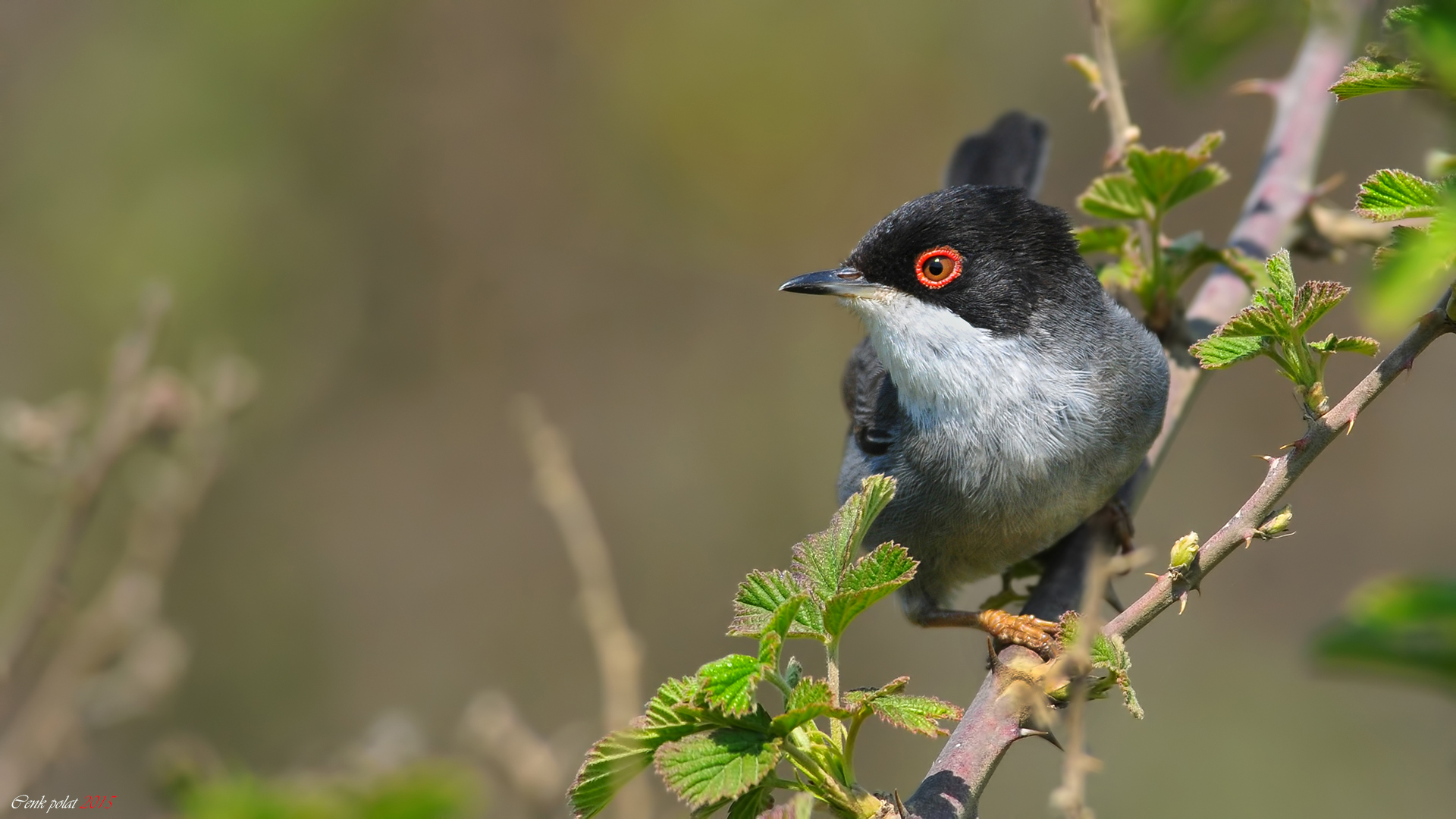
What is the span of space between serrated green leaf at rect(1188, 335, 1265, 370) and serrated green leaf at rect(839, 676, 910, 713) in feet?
2.67

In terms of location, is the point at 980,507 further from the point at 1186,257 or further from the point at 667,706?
the point at 667,706

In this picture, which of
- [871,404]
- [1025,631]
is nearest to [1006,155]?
[871,404]

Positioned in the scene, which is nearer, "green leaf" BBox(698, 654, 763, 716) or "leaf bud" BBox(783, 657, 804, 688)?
"green leaf" BBox(698, 654, 763, 716)

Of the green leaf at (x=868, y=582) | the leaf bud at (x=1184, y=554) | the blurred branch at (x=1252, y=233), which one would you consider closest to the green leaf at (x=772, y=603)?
the green leaf at (x=868, y=582)

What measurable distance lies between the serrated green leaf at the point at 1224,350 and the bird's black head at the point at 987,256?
4.26 feet

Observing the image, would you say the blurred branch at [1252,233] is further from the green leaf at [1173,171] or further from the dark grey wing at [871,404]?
the dark grey wing at [871,404]

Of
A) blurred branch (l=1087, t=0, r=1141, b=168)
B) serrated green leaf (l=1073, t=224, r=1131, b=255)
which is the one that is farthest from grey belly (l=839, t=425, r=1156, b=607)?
blurred branch (l=1087, t=0, r=1141, b=168)

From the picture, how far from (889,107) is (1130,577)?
327 cm

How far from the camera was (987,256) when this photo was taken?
3516mm

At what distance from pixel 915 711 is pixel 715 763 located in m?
0.35

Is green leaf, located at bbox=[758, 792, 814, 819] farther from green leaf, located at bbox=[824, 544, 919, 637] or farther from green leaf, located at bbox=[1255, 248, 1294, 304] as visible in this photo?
green leaf, located at bbox=[1255, 248, 1294, 304]

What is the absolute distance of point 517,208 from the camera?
25.4 feet

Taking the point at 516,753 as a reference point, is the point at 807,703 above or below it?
below

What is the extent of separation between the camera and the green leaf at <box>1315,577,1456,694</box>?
97 cm
